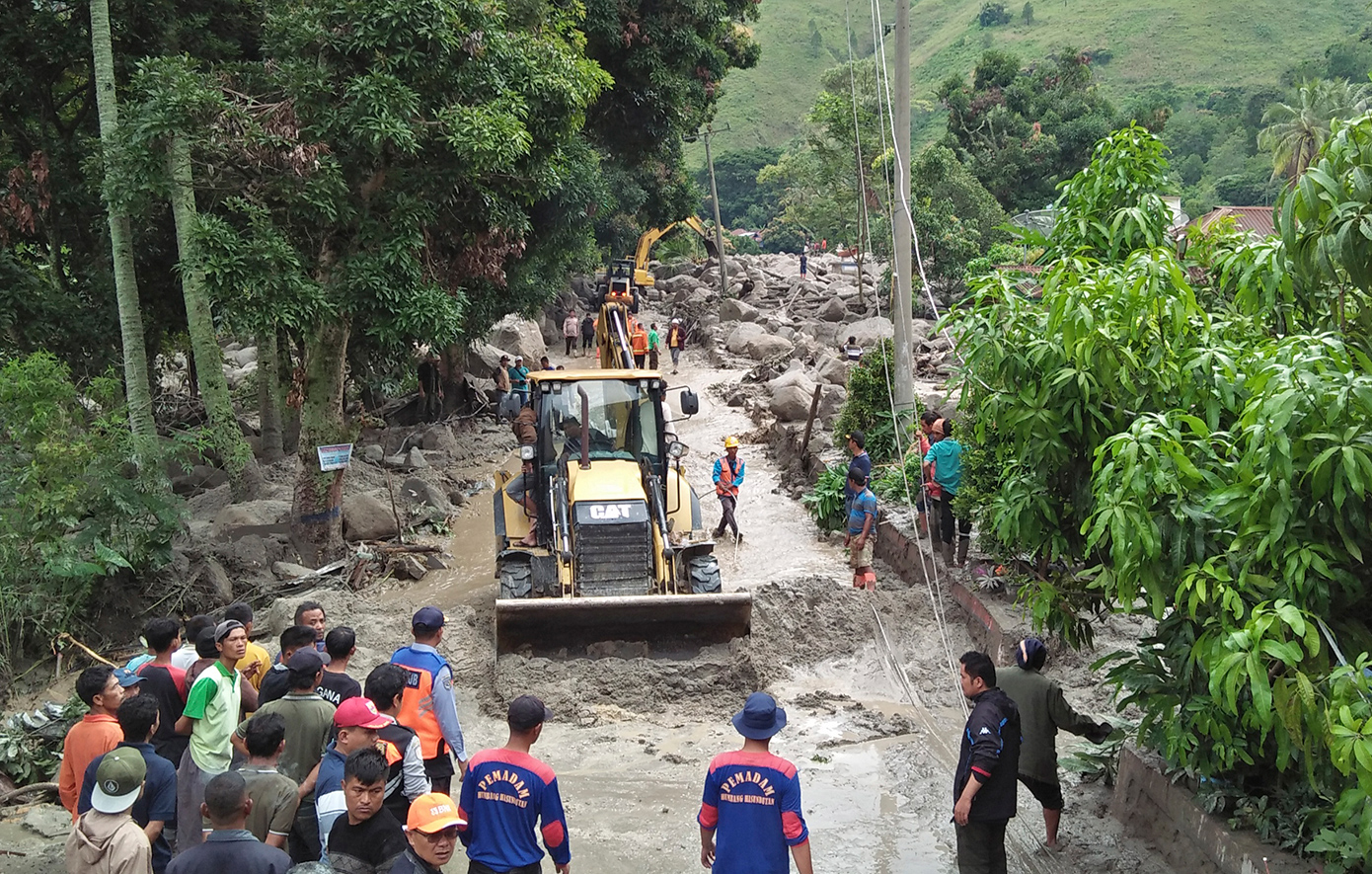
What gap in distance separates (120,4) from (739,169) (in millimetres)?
84592

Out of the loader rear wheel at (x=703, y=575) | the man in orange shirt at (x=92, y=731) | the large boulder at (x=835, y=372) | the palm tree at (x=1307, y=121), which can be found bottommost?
the large boulder at (x=835, y=372)

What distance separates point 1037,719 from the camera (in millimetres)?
6422

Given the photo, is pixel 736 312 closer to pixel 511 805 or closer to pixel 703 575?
pixel 703 575

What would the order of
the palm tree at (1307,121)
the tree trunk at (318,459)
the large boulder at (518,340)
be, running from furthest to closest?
1. the palm tree at (1307,121)
2. the large boulder at (518,340)
3. the tree trunk at (318,459)

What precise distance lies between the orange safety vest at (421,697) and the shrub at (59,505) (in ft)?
19.0

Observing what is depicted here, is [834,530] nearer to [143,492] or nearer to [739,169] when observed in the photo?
[143,492]

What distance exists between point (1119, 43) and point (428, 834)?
10342 cm

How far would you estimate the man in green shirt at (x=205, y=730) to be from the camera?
Result: 5.41 meters

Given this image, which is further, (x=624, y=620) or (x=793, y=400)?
(x=793, y=400)

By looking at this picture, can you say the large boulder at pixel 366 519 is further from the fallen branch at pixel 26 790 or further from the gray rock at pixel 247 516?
the fallen branch at pixel 26 790

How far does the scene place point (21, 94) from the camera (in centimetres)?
1560

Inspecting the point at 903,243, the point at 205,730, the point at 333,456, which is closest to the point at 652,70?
the point at 903,243

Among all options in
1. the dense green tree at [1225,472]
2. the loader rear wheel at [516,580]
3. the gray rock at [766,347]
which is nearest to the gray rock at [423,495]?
the loader rear wheel at [516,580]

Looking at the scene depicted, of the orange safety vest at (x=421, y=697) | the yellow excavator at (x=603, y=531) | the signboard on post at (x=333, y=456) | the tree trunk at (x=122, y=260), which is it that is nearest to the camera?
the orange safety vest at (x=421, y=697)
